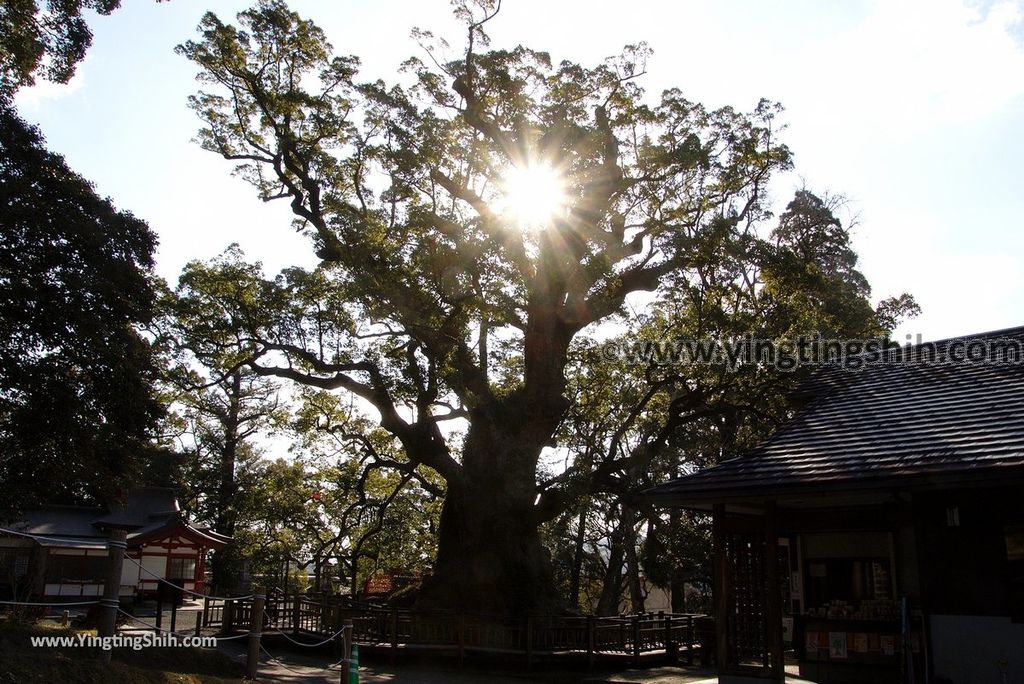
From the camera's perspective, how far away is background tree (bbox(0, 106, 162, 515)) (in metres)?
13.1

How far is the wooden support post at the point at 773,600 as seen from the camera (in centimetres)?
1098

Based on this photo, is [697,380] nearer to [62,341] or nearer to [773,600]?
[773,600]

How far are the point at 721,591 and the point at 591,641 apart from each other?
20.5 ft

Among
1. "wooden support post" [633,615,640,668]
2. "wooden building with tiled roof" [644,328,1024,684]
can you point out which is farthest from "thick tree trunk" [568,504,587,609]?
"wooden building with tiled roof" [644,328,1024,684]

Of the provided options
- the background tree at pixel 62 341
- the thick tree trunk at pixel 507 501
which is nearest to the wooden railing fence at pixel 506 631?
the thick tree trunk at pixel 507 501

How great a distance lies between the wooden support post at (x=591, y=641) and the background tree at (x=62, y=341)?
10624 mm

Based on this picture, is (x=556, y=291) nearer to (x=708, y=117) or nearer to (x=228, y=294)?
(x=708, y=117)

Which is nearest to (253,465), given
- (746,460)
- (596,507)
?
(596,507)

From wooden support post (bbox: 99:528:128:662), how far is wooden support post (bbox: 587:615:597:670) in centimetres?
1102

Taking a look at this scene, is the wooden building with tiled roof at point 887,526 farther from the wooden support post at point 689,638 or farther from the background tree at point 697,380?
the wooden support post at point 689,638

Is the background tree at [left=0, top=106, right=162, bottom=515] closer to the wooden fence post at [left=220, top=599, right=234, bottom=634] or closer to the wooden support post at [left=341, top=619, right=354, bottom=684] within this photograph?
the wooden fence post at [left=220, top=599, right=234, bottom=634]

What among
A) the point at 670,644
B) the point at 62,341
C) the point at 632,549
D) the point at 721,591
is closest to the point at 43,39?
the point at 62,341

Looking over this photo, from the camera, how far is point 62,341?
44.4 feet

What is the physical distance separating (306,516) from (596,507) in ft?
39.2
